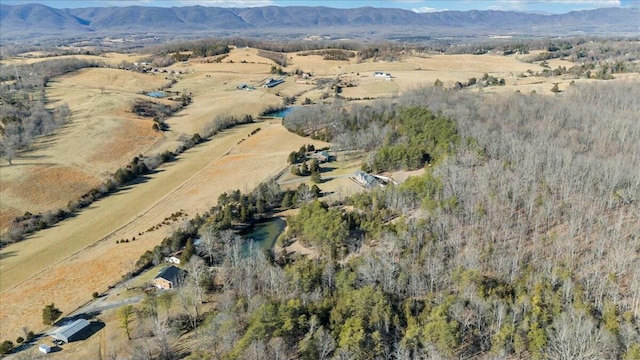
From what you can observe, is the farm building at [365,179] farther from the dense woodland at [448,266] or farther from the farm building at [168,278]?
the farm building at [168,278]

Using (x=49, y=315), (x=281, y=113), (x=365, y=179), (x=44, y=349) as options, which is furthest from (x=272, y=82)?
(x=44, y=349)


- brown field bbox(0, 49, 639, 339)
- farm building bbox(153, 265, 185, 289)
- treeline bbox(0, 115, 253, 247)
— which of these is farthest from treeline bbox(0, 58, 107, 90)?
farm building bbox(153, 265, 185, 289)

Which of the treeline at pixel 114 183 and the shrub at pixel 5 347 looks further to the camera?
the treeline at pixel 114 183

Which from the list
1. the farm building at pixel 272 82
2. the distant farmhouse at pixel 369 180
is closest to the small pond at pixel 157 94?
the farm building at pixel 272 82

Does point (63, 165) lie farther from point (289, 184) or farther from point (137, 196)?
point (289, 184)

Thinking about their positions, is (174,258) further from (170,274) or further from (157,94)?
(157,94)

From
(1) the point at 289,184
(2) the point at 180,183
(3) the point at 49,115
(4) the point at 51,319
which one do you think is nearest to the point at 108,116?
(3) the point at 49,115
